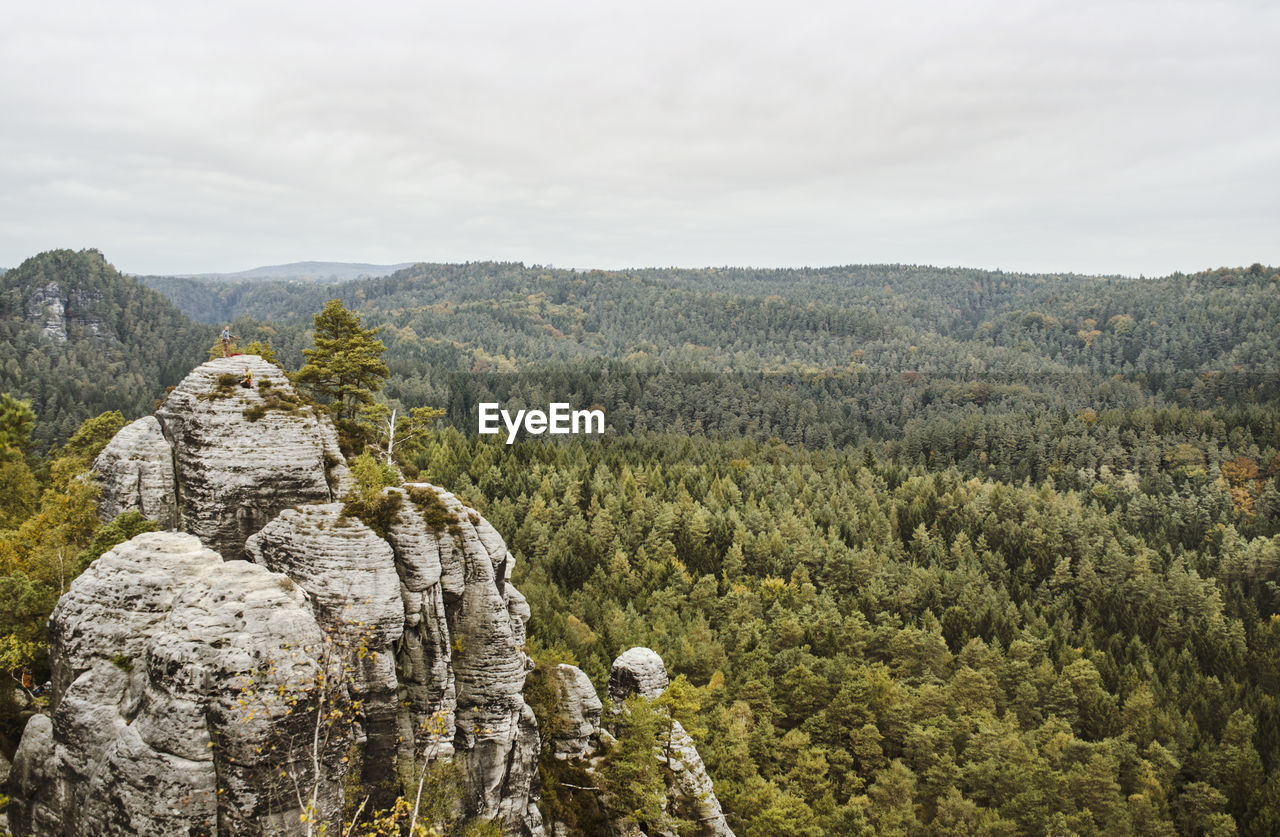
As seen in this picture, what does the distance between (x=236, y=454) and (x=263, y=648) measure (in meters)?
9.05

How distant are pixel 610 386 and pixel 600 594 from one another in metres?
119

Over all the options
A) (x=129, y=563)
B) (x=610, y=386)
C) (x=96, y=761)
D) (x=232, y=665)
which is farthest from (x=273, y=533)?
(x=610, y=386)

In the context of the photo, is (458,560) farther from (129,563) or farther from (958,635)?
(958,635)

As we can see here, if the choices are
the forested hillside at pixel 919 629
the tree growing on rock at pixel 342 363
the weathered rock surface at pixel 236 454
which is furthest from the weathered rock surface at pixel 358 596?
the forested hillside at pixel 919 629

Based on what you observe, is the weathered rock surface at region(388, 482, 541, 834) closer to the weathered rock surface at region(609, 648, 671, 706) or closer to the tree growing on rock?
the tree growing on rock

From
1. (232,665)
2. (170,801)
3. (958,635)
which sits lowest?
(958,635)

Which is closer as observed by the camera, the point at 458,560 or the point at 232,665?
the point at 232,665

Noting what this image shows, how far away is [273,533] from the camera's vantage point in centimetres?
2431

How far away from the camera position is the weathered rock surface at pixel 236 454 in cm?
2642

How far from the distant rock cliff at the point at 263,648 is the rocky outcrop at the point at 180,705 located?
52mm

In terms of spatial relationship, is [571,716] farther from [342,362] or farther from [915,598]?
[915,598]

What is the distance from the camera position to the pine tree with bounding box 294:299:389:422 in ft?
115

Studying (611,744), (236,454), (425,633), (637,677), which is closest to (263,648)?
(425,633)

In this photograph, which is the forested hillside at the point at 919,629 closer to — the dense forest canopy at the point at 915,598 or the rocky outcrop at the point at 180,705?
the dense forest canopy at the point at 915,598
